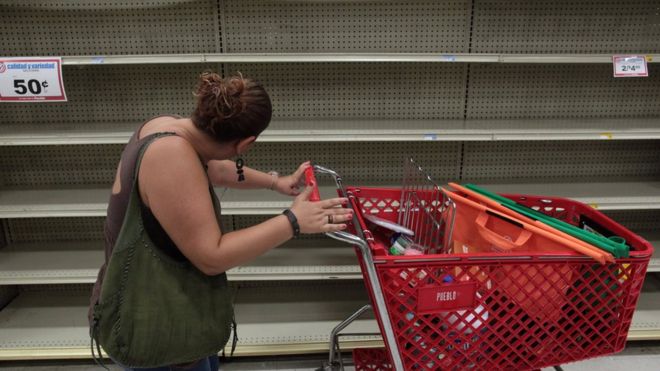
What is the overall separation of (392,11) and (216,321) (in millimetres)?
1926

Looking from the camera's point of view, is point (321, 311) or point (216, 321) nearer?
point (216, 321)

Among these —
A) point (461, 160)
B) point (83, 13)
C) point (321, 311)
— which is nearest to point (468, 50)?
point (461, 160)

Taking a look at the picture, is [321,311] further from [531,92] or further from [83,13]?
[83,13]

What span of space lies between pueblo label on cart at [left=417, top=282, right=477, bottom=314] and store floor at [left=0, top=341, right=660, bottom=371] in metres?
1.17

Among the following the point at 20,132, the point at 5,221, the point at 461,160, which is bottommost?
the point at 5,221

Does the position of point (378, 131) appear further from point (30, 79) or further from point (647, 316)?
point (647, 316)

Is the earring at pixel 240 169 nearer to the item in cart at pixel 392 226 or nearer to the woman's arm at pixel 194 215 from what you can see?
the woman's arm at pixel 194 215

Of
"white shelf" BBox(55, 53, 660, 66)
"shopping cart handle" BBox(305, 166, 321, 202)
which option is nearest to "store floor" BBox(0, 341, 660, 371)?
"shopping cart handle" BBox(305, 166, 321, 202)

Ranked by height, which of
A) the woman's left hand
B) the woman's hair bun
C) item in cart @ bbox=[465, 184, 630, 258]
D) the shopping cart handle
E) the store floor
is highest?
the woman's hair bun

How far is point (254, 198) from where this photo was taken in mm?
2396

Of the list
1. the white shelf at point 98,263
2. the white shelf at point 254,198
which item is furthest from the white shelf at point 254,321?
the white shelf at point 254,198

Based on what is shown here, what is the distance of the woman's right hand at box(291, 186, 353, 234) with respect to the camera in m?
1.24

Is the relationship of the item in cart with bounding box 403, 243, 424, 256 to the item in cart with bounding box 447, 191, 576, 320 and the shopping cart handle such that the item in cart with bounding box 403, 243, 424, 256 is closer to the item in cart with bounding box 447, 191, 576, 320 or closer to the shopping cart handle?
the item in cart with bounding box 447, 191, 576, 320

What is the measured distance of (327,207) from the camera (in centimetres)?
127
